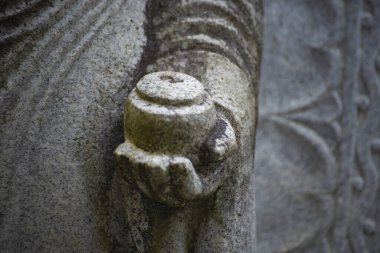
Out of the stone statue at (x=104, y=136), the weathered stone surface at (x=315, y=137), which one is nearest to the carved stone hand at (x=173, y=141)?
the stone statue at (x=104, y=136)

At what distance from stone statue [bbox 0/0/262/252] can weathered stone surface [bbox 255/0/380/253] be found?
1.62ft

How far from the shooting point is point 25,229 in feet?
2.06

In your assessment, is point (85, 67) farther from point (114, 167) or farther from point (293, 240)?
point (293, 240)

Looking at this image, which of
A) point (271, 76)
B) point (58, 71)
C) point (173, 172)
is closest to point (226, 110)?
point (173, 172)

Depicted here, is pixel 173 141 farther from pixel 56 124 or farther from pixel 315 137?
pixel 315 137

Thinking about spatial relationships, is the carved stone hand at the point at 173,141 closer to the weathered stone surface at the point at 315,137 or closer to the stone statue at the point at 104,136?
the stone statue at the point at 104,136

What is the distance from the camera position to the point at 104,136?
64cm

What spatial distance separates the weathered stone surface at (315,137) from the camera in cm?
113

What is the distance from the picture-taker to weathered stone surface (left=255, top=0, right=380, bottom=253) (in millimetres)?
1133

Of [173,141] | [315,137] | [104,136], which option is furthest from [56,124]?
[315,137]

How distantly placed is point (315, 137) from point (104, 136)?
686mm

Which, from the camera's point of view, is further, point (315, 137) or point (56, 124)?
point (315, 137)

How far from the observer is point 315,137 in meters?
1.15

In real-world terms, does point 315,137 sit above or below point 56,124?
below
